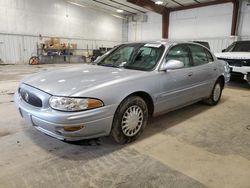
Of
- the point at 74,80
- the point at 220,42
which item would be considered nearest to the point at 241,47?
the point at 220,42

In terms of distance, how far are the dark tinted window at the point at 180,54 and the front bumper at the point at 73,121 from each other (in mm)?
1300

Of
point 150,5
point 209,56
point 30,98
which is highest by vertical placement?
point 150,5

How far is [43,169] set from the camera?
75.9 inches

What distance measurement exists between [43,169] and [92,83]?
3.09ft

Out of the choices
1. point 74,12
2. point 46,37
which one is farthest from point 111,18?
point 46,37

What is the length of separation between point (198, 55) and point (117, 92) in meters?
2.02

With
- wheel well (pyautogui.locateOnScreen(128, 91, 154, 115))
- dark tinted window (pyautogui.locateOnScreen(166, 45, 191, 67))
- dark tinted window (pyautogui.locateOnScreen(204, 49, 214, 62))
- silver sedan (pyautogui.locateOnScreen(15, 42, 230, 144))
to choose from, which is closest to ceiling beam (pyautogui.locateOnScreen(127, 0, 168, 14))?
dark tinted window (pyautogui.locateOnScreen(204, 49, 214, 62))

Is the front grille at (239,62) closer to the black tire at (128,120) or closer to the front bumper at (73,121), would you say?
the black tire at (128,120)

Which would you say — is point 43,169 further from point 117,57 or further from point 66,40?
point 66,40

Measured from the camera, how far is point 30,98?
2215 mm

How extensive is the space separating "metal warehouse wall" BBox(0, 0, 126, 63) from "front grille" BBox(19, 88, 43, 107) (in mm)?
10786

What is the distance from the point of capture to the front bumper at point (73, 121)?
6.27 ft

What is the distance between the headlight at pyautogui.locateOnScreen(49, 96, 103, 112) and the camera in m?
1.93

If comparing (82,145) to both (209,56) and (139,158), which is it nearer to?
(139,158)
